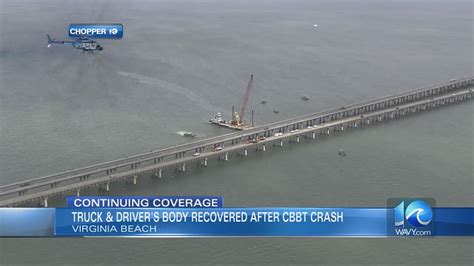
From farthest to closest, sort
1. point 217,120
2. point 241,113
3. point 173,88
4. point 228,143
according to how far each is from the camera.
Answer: point 173,88 → point 241,113 → point 217,120 → point 228,143

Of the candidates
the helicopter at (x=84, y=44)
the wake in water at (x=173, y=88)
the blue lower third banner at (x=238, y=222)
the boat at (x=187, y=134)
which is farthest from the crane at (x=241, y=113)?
the blue lower third banner at (x=238, y=222)

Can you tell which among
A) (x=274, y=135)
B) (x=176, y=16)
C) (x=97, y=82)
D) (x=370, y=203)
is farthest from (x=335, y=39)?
(x=370, y=203)

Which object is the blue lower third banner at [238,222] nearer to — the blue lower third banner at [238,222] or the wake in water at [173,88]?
the blue lower third banner at [238,222]

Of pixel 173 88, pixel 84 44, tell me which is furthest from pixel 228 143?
pixel 84 44

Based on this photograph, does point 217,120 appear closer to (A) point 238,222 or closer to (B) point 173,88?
(B) point 173,88

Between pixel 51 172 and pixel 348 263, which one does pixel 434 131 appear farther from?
pixel 51 172

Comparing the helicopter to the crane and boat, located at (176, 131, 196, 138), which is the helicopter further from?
boat, located at (176, 131, 196, 138)
